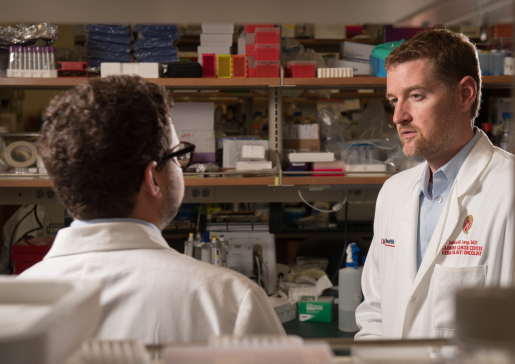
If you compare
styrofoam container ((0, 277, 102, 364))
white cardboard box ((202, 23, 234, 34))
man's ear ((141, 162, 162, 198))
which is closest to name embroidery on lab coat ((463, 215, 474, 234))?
man's ear ((141, 162, 162, 198))

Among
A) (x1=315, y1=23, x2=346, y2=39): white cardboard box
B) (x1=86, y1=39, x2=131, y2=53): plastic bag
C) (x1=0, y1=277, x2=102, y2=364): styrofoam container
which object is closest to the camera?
(x1=0, y1=277, x2=102, y2=364): styrofoam container

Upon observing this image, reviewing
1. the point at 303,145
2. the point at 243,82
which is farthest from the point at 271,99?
the point at 303,145

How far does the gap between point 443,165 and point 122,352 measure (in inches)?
52.5

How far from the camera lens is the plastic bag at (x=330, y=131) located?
257 centimetres

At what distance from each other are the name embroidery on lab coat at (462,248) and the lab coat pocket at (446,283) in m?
0.05

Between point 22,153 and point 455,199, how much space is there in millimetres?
2040

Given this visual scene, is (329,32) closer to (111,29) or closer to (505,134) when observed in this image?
(505,134)

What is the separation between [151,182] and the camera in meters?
0.96

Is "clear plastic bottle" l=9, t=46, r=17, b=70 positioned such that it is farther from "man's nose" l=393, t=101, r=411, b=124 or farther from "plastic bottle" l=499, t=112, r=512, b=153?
"plastic bottle" l=499, t=112, r=512, b=153

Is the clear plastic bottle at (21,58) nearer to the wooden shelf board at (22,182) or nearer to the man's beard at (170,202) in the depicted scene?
the wooden shelf board at (22,182)

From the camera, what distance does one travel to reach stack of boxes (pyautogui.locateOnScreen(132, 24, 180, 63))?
2.38 m

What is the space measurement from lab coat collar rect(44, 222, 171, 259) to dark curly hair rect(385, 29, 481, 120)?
→ 106cm

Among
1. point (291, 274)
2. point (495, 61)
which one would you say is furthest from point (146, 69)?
point (495, 61)

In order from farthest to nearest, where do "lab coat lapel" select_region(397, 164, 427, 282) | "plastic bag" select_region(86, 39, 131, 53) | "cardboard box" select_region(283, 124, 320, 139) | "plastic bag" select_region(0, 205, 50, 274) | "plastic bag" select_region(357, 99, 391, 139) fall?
"plastic bag" select_region(0, 205, 50, 274)
"plastic bag" select_region(357, 99, 391, 139)
"cardboard box" select_region(283, 124, 320, 139)
"plastic bag" select_region(86, 39, 131, 53)
"lab coat lapel" select_region(397, 164, 427, 282)
